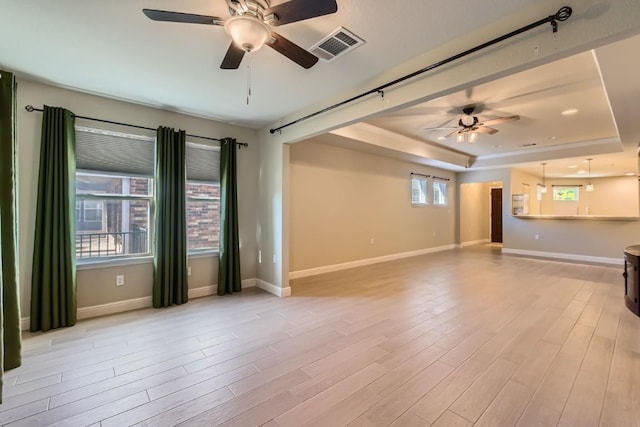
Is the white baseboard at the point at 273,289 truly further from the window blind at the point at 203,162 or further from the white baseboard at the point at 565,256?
the white baseboard at the point at 565,256

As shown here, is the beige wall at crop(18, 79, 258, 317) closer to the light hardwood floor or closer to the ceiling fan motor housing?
the light hardwood floor

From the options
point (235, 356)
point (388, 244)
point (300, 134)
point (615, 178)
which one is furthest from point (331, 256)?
point (615, 178)

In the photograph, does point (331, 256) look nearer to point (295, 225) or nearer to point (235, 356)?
point (295, 225)

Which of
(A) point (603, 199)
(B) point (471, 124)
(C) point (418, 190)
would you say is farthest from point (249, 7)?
(A) point (603, 199)

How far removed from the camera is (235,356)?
96.6 inches

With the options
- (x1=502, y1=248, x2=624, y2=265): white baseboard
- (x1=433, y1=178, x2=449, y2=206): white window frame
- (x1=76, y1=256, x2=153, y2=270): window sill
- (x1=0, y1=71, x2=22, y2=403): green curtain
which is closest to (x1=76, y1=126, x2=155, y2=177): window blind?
(x1=0, y1=71, x2=22, y2=403): green curtain

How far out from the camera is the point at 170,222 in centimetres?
373

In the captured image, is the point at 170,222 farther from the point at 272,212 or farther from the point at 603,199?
the point at 603,199

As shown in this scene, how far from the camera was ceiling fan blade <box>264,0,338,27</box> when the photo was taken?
149cm

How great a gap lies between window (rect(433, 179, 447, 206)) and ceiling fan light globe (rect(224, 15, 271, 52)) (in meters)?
7.63

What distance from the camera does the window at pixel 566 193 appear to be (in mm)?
10906

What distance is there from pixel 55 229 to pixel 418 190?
7.52 m

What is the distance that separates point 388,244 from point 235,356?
16.8ft

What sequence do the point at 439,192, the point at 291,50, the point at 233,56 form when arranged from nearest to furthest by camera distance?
the point at 291,50, the point at 233,56, the point at 439,192
